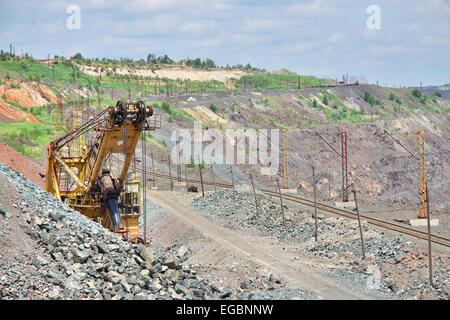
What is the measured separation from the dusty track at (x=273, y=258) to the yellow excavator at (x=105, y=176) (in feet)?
19.5

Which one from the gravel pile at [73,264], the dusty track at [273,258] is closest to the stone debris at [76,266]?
the gravel pile at [73,264]

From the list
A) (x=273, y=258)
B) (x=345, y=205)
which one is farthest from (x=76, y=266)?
(x=345, y=205)

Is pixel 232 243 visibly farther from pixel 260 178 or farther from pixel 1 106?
pixel 1 106

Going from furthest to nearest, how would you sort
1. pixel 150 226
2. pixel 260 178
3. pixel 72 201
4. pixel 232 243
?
1. pixel 260 178
2. pixel 150 226
3. pixel 232 243
4. pixel 72 201

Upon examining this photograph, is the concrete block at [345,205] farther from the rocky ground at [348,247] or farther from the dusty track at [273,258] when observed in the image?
the dusty track at [273,258]

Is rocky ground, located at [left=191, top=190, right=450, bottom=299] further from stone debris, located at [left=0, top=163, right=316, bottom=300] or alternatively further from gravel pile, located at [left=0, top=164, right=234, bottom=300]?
gravel pile, located at [left=0, top=164, right=234, bottom=300]

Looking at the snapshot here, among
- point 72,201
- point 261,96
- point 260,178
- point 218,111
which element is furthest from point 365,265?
point 261,96

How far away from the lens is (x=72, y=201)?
3002 cm

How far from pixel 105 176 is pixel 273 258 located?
368 inches

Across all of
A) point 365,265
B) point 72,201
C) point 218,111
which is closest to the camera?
point 365,265

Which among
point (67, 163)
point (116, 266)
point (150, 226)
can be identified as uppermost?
point (67, 163)

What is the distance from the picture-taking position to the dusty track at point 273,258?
22.7 meters

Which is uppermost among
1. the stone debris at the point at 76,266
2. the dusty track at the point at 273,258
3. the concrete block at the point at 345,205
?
the stone debris at the point at 76,266
